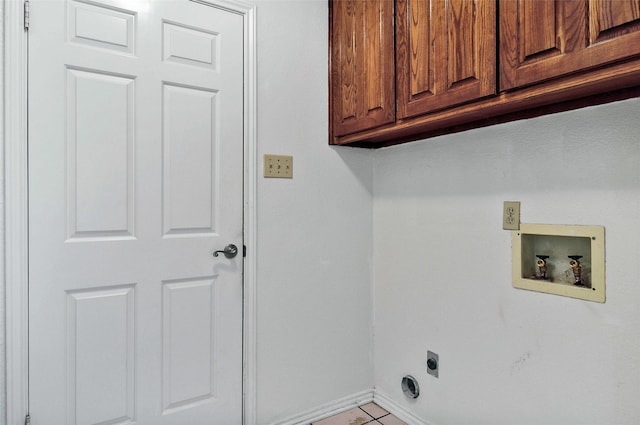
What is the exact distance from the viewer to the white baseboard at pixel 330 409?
1.82m

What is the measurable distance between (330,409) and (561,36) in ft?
5.91

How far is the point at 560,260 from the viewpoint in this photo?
1.33 m

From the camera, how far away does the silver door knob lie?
1646 millimetres

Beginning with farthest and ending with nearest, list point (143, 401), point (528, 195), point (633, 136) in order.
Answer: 1. point (143, 401)
2. point (528, 195)
3. point (633, 136)

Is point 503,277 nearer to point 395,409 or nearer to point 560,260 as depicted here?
point 560,260

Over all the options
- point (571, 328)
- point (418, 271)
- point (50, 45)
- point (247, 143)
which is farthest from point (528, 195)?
point (50, 45)

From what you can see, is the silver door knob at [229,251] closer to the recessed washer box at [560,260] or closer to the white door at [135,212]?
the white door at [135,212]

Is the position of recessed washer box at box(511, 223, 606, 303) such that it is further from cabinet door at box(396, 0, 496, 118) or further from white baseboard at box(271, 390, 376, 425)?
white baseboard at box(271, 390, 376, 425)

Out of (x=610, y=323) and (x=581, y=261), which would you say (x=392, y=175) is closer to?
(x=581, y=261)

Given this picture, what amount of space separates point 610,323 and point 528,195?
47 centimetres

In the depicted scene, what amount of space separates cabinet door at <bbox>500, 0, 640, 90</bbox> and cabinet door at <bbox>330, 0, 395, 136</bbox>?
1.64ft

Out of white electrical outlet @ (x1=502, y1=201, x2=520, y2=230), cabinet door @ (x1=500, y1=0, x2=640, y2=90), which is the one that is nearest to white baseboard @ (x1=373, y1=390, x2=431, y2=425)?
white electrical outlet @ (x1=502, y1=201, x2=520, y2=230)

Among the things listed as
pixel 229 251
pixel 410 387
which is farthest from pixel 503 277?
pixel 229 251

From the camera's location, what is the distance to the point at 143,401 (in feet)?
4.92
